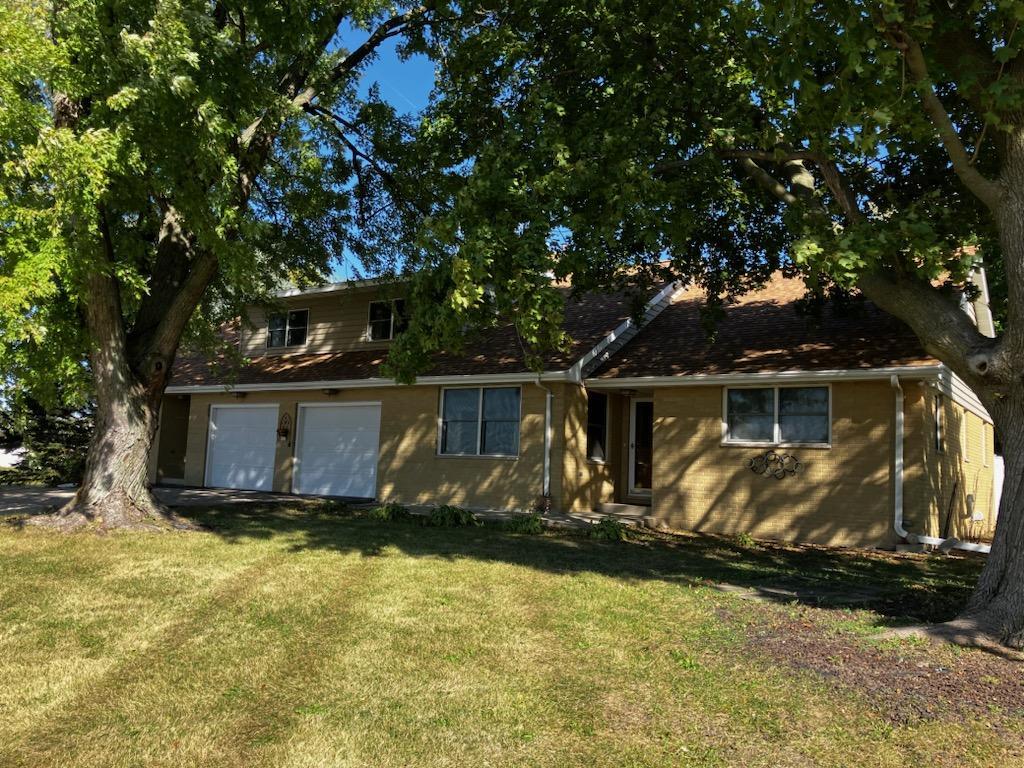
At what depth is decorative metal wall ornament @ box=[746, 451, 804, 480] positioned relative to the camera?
1251 centimetres

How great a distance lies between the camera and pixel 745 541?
11.9m

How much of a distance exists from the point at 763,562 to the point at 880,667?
503 cm

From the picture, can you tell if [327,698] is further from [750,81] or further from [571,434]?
[571,434]

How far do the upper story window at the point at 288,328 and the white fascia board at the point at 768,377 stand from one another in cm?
889

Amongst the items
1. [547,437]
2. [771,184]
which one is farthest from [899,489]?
[547,437]

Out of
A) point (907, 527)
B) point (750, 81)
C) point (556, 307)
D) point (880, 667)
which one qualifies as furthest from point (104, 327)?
point (907, 527)

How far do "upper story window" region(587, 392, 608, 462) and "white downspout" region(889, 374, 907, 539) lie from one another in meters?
5.59

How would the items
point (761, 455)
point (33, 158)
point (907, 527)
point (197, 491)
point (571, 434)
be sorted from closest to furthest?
point (33, 158) < point (907, 527) < point (761, 455) < point (571, 434) < point (197, 491)

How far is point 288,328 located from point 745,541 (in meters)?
13.3

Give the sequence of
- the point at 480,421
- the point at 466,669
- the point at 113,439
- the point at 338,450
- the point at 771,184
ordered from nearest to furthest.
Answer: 1. the point at 466,669
2. the point at 771,184
3. the point at 113,439
4. the point at 480,421
5. the point at 338,450

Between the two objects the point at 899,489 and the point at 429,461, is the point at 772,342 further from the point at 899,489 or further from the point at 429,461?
the point at 429,461

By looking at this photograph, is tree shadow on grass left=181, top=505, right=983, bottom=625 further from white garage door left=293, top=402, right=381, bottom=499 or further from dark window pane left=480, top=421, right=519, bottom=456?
white garage door left=293, top=402, right=381, bottom=499

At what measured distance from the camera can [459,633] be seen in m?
5.84

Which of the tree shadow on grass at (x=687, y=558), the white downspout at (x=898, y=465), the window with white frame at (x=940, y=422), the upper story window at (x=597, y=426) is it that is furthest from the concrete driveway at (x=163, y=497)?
the window with white frame at (x=940, y=422)
